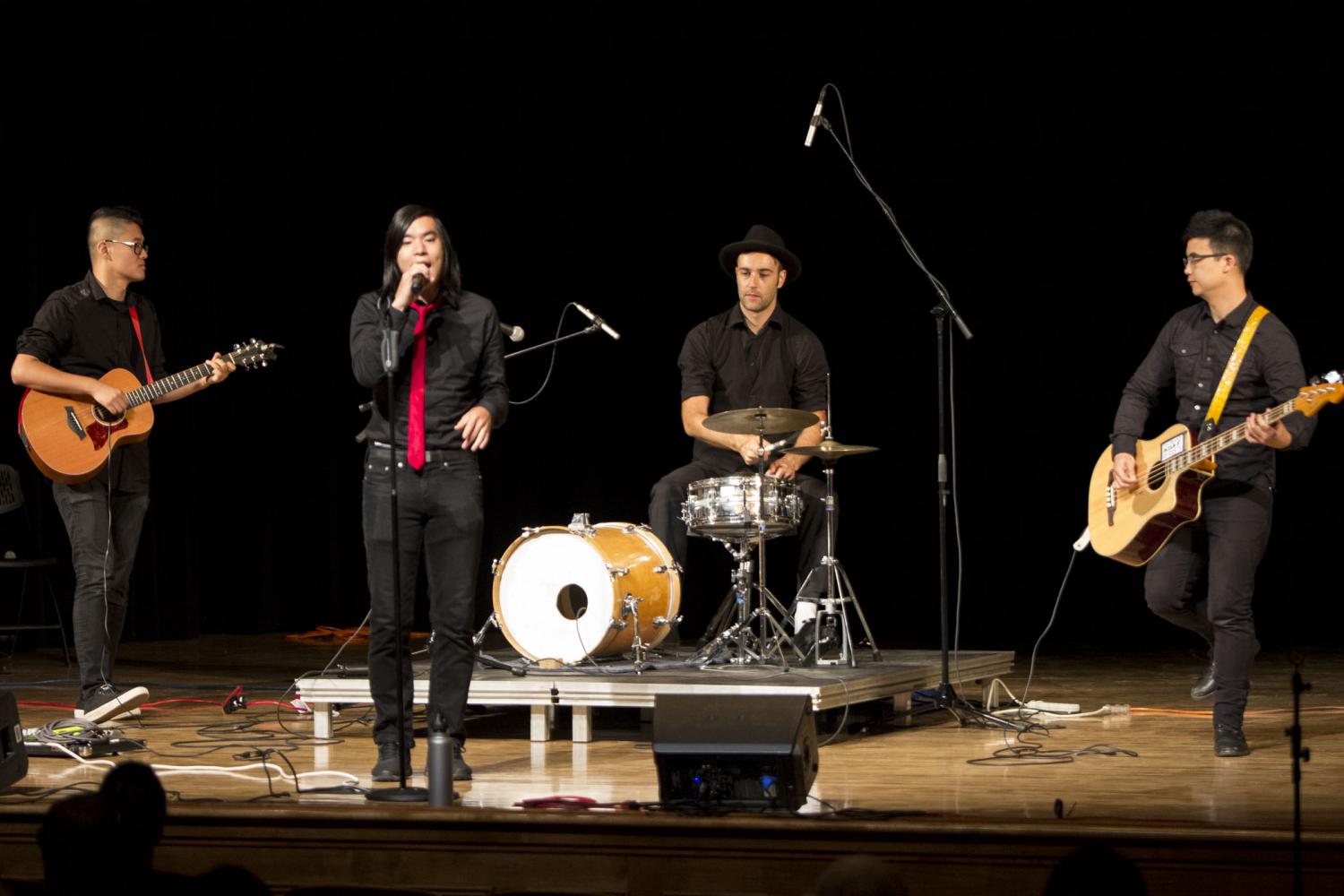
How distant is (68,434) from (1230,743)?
4317mm

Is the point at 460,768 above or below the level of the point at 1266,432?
below

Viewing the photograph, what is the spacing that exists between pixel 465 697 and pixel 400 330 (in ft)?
3.73

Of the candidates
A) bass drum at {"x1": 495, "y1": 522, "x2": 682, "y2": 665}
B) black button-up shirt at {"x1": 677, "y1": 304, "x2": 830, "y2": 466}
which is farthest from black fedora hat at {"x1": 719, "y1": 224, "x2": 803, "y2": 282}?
bass drum at {"x1": 495, "y1": 522, "x2": 682, "y2": 665}

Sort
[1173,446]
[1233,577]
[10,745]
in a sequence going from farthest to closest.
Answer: [1173,446], [1233,577], [10,745]

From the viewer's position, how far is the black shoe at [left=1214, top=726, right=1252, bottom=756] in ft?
16.2

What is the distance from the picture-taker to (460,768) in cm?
466

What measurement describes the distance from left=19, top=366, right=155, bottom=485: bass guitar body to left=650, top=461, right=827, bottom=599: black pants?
2187 mm

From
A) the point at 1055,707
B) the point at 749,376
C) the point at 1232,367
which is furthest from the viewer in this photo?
the point at 749,376

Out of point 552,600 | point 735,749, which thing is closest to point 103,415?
point 552,600

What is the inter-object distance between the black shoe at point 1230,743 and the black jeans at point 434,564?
2.40m

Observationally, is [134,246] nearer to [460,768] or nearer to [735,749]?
[460,768]

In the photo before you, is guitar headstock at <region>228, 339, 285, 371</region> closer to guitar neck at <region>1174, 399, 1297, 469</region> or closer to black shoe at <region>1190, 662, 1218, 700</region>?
guitar neck at <region>1174, 399, 1297, 469</region>

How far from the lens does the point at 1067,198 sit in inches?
367

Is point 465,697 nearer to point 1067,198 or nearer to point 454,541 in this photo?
point 454,541
